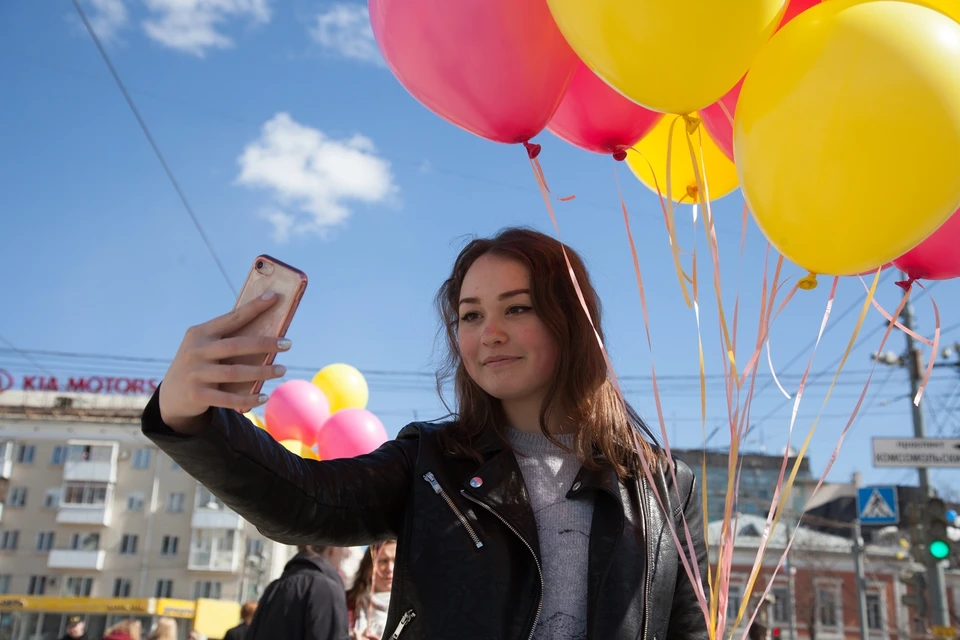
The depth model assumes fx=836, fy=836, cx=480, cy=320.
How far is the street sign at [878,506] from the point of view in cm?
1038

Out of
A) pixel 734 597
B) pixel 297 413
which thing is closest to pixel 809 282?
pixel 297 413

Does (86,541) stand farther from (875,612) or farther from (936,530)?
(936,530)

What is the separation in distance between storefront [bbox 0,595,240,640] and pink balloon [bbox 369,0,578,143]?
37454 millimetres

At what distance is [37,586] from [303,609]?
1783 inches

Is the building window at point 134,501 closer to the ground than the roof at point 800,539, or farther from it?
farther from it

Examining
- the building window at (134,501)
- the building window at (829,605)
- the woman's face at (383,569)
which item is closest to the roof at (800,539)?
the building window at (829,605)

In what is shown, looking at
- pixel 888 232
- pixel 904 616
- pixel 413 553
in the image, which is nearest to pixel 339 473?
pixel 413 553

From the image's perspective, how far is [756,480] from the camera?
51.0 m

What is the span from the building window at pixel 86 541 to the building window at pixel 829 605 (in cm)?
3645

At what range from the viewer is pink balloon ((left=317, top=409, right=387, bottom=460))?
6.03 m

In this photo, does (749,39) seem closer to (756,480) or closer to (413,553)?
(413,553)

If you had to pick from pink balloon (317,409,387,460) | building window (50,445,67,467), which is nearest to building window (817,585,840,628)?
building window (50,445,67,467)

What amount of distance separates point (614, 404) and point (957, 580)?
161 feet

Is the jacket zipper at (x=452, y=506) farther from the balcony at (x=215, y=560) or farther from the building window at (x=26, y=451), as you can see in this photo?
the building window at (x=26, y=451)
